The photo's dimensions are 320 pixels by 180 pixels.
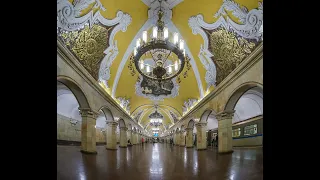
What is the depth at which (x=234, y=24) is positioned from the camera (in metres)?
9.10

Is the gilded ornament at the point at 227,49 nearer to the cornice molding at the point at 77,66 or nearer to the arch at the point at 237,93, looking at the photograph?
the arch at the point at 237,93

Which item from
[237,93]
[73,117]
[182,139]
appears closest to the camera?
[237,93]

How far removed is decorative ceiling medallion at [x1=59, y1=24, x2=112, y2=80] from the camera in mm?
8625

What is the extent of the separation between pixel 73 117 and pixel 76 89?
8873mm

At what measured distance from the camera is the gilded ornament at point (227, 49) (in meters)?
9.06

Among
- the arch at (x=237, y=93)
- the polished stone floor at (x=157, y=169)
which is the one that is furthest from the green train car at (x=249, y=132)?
the polished stone floor at (x=157, y=169)

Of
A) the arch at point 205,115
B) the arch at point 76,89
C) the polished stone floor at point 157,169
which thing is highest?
the arch at point 76,89

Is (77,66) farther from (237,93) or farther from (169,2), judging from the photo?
(237,93)

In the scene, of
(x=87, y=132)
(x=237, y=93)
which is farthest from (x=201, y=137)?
(x=87, y=132)

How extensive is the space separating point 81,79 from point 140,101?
1512 centimetres

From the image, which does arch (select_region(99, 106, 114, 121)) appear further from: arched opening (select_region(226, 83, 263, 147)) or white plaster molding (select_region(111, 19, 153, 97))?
arched opening (select_region(226, 83, 263, 147))

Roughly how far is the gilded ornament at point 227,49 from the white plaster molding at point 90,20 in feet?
14.9

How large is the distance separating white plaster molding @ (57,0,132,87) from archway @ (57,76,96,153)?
6.99 feet
